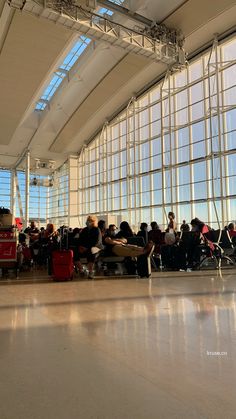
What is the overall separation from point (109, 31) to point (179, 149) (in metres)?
7.31

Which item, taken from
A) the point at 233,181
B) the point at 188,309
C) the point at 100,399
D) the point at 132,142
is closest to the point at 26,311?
the point at 188,309

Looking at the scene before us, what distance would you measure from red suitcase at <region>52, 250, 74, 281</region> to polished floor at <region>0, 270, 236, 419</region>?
2330 mm

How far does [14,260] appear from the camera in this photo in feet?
26.2

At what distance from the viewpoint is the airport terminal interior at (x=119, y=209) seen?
2113 mm

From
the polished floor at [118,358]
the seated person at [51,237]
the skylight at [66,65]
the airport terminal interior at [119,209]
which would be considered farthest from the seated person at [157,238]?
the skylight at [66,65]

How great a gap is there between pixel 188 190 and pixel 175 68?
20.8 feet

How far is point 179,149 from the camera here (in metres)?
20.0

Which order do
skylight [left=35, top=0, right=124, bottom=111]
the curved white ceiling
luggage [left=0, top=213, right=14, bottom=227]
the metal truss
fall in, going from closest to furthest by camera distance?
luggage [left=0, top=213, right=14, bottom=227], the metal truss, the curved white ceiling, skylight [left=35, top=0, right=124, bottom=111]

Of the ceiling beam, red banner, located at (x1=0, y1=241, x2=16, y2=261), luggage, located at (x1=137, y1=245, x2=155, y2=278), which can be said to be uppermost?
the ceiling beam

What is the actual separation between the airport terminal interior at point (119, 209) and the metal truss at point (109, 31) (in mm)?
75

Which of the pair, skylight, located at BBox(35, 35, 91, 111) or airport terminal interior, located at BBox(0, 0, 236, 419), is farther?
skylight, located at BBox(35, 35, 91, 111)

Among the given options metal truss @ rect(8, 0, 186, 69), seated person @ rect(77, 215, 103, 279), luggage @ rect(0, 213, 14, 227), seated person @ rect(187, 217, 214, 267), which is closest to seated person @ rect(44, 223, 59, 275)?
luggage @ rect(0, 213, 14, 227)

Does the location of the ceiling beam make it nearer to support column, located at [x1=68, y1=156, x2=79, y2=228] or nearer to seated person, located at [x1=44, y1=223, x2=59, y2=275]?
seated person, located at [x1=44, y1=223, x2=59, y2=275]

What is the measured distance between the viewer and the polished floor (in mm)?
1728
